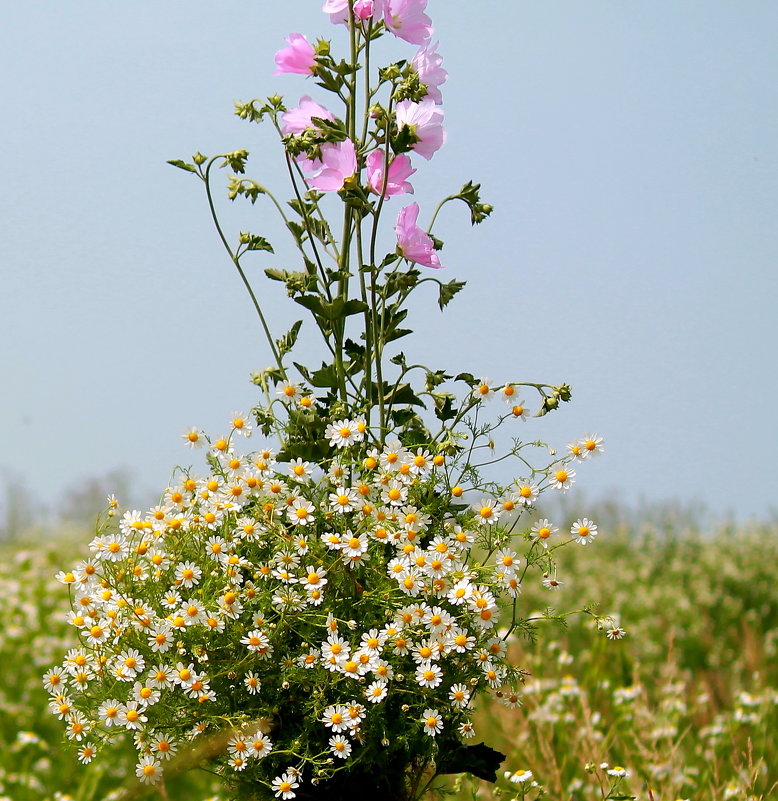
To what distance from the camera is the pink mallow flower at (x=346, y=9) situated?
2199 millimetres

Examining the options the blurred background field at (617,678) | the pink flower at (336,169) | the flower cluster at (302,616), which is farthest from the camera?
the blurred background field at (617,678)

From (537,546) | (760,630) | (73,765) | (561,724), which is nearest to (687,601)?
(760,630)

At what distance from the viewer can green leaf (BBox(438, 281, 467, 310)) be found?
7.13 ft

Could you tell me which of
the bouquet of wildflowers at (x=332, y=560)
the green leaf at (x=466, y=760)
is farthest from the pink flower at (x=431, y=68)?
the green leaf at (x=466, y=760)

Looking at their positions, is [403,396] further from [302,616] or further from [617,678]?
[617,678]

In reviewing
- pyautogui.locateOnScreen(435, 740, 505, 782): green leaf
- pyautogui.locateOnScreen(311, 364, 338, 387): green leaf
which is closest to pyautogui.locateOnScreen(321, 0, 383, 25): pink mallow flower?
pyautogui.locateOnScreen(311, 364, 338, 387): green leaf

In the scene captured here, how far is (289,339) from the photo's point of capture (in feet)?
7.33

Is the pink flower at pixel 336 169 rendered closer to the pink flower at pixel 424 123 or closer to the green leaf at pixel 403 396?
the pink flower at pixel 424 123

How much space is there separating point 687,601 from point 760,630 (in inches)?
26.9

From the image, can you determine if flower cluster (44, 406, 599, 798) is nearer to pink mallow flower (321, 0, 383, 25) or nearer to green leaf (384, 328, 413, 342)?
green leaf (384, 328, 413, 342)

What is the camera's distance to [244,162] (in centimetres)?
224

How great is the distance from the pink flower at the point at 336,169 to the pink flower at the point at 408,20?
12.8 inches

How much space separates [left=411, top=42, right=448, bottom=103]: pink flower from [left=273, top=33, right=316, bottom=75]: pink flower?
24cm

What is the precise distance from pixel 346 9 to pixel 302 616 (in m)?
1.35
